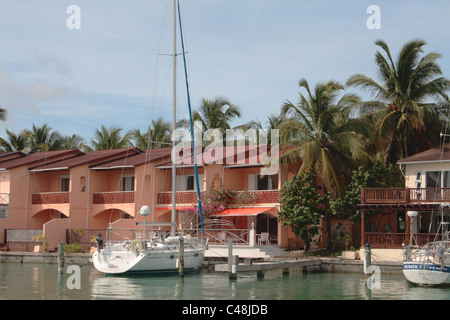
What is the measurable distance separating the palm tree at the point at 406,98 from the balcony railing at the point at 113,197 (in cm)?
1685

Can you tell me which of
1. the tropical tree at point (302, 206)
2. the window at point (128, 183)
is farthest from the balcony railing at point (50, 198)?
the tropical tree at point (302, 206)

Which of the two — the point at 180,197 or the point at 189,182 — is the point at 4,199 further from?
the point at 189,182

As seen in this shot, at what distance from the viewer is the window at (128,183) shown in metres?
47.9

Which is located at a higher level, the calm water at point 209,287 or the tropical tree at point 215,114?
the tropical tree at point 215,114

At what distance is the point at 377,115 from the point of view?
Answer: 40000 millimetres

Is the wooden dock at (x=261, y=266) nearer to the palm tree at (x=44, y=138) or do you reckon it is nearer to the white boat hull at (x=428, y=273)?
the white boat hull at (x=428, y=273)

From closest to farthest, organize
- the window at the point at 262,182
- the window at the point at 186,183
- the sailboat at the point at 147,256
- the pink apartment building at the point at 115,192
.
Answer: the sailboat at the point at 147,256
the pink apartment building at the point at 115,192
the window at the point at 262,182
the window at the point at 186,183

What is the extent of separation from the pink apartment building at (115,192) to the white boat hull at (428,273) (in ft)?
41.2

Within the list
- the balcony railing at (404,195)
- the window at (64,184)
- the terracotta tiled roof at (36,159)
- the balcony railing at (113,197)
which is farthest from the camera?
the window at (64,184)

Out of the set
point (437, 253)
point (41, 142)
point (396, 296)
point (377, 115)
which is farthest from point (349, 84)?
point (41, 142)

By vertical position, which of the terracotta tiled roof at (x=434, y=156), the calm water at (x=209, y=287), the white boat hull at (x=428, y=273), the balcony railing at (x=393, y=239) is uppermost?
the terracotta tiled roof at (x=434, y=156)

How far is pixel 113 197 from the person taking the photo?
46.0 m

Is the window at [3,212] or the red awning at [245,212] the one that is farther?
the window at [3,212]

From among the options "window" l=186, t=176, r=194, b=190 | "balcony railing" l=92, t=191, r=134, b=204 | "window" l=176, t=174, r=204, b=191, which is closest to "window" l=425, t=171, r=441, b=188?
"window" l=176, t=174, r=204, b=191
